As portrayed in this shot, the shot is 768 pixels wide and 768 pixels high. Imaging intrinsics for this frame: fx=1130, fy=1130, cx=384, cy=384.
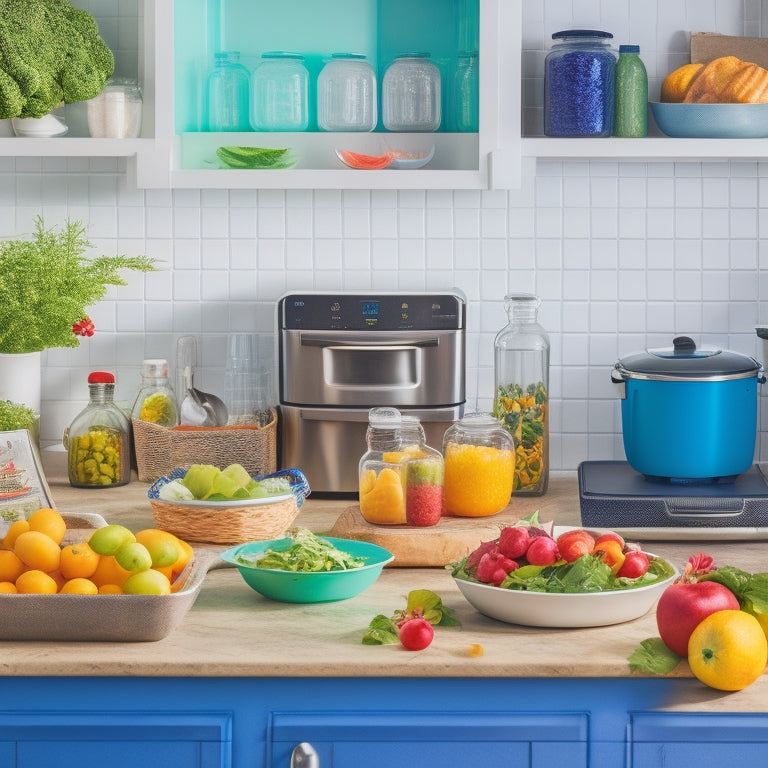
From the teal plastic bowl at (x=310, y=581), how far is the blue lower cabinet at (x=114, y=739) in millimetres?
226

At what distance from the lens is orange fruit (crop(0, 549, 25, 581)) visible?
5.12 feet

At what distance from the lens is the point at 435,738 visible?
4.90 feet

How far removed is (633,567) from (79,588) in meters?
0.76

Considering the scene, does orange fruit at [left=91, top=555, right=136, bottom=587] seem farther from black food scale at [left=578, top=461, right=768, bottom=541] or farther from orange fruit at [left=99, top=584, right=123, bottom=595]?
black food scale at [left=578, top=461, right=768, bottom=541]

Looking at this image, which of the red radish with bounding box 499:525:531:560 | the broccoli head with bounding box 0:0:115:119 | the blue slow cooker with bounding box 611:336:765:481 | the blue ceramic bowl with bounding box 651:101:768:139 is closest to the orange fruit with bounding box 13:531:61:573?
the red radish with bounding box 499:525:531:560

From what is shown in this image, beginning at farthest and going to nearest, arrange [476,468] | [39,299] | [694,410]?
[39,299], [694,410], [476,468]

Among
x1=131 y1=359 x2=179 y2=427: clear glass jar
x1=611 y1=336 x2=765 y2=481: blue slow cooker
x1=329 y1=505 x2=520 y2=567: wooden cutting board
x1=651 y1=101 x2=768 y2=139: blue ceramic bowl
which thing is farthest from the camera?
x1=131 y1=359 x2=179 y2=427: clear glass jar

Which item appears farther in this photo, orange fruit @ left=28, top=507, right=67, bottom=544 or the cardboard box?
the cardboard box

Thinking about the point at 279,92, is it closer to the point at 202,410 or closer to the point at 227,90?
the point at 227,90

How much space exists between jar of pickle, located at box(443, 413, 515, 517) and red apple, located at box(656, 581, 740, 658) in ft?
1.81

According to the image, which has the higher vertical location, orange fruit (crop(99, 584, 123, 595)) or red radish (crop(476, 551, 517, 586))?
red radish (crop(476, 551, 517, 586))

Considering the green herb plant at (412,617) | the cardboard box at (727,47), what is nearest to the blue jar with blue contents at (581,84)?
the cardboard box at (727,47)

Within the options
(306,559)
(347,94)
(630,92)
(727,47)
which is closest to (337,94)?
(347,94)

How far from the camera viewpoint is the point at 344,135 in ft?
8.13
